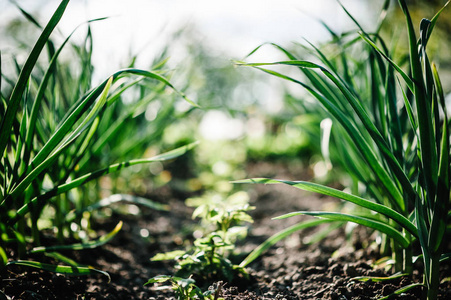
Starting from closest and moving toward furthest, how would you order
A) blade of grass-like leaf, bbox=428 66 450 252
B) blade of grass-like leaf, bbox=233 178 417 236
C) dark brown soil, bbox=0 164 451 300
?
blade of grass-like leaf, bbox=428 66 450 252 < blade of grass-like leaf, bbox=233 178 417 236 < dark brown soil, bbox=0 164 451 300

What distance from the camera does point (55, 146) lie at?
90 cm

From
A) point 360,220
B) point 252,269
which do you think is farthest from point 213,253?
point 360,220

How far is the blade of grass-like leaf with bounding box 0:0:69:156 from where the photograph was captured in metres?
0.81

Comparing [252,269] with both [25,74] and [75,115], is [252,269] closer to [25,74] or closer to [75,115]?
[75,115]

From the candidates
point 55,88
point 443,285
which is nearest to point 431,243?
point 443,285

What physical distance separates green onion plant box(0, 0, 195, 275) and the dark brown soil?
83mm

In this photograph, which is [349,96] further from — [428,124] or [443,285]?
[443,285]

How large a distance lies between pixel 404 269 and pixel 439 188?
40 cm

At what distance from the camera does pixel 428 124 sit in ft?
2.47

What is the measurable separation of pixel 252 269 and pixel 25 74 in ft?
3.42

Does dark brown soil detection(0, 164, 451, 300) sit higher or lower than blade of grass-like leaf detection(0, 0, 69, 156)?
lower

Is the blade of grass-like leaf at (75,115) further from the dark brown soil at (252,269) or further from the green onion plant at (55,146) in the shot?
the dark brown soil at (252,269)

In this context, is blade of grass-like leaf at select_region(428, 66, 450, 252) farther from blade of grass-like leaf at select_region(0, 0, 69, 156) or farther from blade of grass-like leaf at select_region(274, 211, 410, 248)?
blade of grass-like leaf at select_region(0, 0, 69, 156)

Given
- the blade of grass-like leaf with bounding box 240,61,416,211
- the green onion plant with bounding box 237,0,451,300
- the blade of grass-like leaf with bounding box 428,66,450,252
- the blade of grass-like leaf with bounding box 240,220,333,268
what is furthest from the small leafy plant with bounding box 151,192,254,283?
the blade of grass-like leaf with bounding box 428,66,450,252
